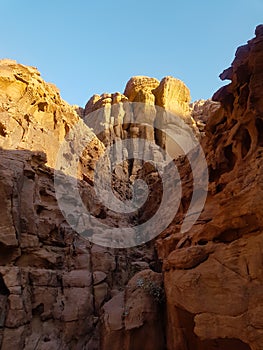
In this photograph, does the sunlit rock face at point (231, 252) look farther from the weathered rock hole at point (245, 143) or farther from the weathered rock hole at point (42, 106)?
the weathered rock hole at point (42, 106)

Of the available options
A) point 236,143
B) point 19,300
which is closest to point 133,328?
point 19,300

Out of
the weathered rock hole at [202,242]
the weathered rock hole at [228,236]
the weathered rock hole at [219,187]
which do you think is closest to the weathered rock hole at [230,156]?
the weathered rock hole at [219,187]

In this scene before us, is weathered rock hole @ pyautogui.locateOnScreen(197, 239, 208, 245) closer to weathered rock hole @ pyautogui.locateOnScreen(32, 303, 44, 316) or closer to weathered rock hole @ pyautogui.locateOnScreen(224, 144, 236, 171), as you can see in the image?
weathered rock hole @ pyautogui.locateOnScreen(224, 144, 236, 171)

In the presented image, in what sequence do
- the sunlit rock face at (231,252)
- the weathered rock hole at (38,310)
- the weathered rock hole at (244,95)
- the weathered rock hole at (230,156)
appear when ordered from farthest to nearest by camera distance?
the weathered rock hole at (38,310) < the weathered rock hole at (230,156) < the weathered rock hole at (244,95) < the sunlit rock face at (231,252)

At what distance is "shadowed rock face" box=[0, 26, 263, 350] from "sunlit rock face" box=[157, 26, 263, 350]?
3 centimetres

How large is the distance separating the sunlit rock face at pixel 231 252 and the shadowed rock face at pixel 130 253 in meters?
0.03

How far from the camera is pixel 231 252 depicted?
7.95m

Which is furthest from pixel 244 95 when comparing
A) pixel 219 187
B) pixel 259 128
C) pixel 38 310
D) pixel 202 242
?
pixel 38 310

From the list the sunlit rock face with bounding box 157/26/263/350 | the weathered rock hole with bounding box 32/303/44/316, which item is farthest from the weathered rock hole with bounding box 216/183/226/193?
the weathered rock hole with bounding box 32/303/44/316

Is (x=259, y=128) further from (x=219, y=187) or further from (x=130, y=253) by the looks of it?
(x=130, y=253)

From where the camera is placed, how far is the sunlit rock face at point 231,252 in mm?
7168

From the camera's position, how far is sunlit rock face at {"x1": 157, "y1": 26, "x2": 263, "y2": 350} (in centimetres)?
717

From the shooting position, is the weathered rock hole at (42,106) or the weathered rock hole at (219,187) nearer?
the weathered rock hole at (219,187)

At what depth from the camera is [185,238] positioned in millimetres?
10773
